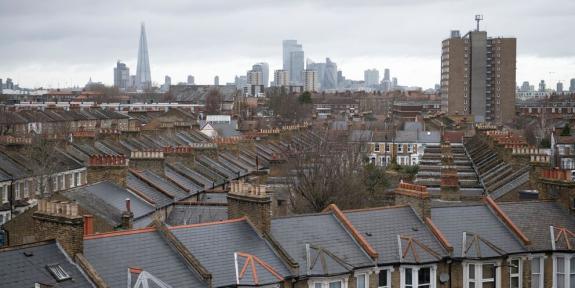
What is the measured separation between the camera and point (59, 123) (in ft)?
323

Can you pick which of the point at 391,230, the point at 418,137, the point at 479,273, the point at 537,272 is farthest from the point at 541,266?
the point at 418,137

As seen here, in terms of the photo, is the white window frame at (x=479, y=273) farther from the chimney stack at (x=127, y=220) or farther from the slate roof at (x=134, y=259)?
the chimney stack at (x=127, y=220)

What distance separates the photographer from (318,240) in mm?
22719

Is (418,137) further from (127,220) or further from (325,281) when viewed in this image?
(325,281)

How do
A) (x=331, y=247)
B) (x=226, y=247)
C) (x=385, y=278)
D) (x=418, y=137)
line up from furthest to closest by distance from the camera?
(x=418, y=137) → (x=385, y=278) → (x=331, y=247) → (x=226, y=247)

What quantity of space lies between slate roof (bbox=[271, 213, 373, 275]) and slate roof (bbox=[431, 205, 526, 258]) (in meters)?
3.55

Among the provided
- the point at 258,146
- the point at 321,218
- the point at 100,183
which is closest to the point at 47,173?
the point at 100,183

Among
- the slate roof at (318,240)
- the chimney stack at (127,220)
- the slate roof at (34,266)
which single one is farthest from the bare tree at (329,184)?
the slate roof at (34,266)

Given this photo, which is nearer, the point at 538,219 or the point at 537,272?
the point at 537,272

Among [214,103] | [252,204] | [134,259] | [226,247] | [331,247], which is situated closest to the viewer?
[134,259]

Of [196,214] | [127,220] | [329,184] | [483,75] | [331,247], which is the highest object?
[483,75]

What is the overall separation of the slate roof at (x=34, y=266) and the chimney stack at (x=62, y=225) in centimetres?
28

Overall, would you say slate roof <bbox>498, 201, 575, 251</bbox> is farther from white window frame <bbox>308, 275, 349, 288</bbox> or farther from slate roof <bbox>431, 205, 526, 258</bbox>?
white window frame <bbox>308, 275, 349, 288</bbox>

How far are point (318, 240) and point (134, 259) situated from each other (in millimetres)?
5919
